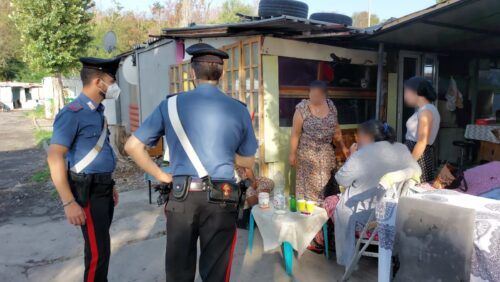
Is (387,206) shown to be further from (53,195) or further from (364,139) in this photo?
(53,195)

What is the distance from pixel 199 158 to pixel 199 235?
481 millimetres

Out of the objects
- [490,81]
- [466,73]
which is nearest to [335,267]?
[466,73]

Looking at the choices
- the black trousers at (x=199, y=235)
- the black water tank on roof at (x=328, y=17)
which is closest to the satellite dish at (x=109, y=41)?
the black water tank on roof at (x=328, y=17)

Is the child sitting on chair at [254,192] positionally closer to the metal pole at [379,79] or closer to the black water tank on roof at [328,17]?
the metal pole at [379,79]

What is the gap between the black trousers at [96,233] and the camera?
2.43 m

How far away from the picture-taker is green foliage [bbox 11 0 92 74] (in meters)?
15.4

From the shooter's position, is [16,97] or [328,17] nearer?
[328,17]

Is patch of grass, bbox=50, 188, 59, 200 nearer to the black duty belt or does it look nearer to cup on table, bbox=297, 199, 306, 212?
the black duty belt

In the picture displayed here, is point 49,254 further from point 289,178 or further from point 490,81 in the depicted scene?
point 490,81

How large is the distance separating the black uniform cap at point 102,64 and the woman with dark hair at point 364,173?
205cm

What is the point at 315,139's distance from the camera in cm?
402

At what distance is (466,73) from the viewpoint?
6738mm

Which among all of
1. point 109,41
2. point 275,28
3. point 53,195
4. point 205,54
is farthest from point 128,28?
point 205,54

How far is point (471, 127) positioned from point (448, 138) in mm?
499
